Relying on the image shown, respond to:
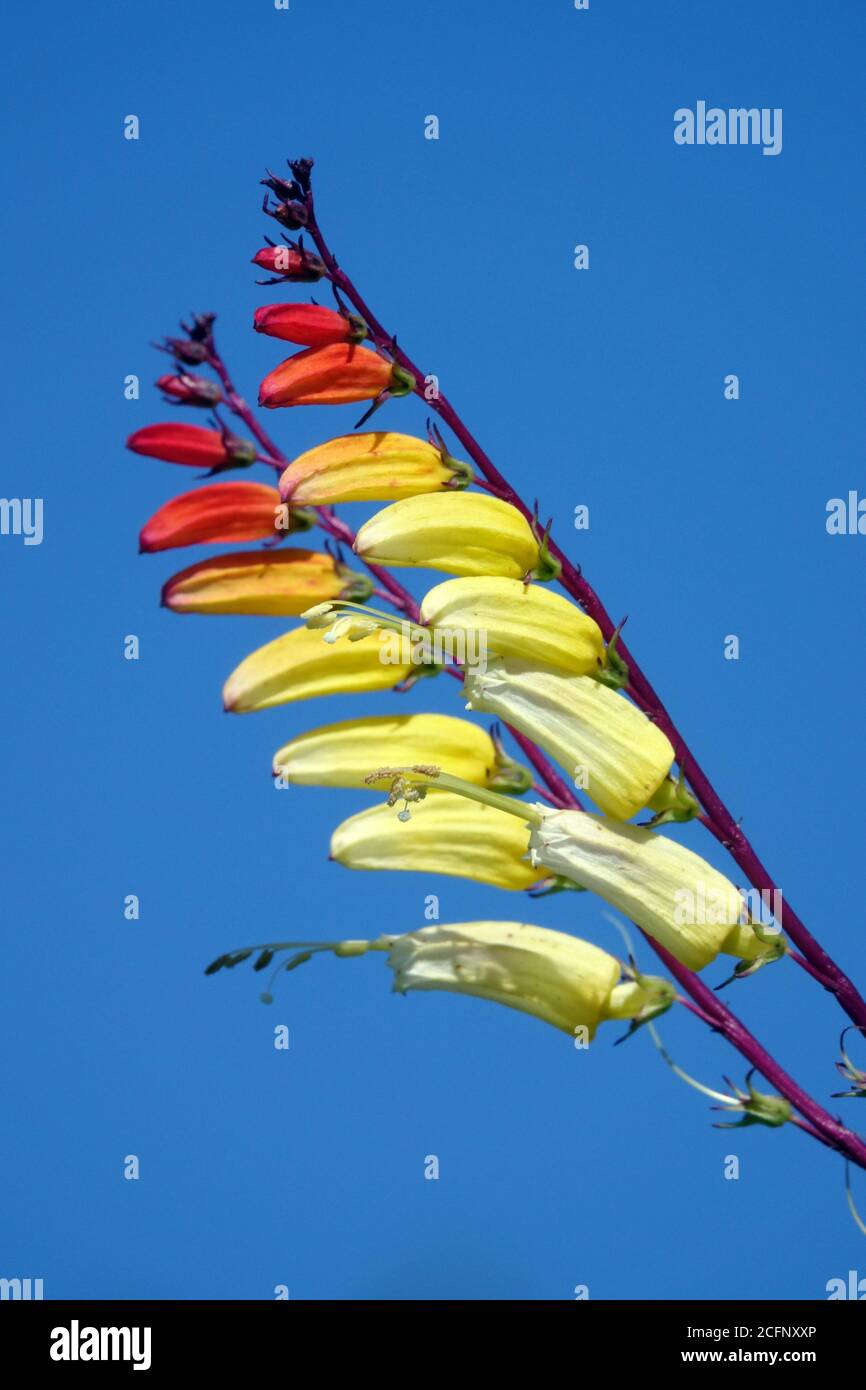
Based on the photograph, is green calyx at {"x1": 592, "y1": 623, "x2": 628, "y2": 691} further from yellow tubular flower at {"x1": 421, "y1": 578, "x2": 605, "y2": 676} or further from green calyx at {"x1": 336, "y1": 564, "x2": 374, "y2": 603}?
green calyx at {"x1": 336, "y1": 564, "x2": 374, "y2": 603}

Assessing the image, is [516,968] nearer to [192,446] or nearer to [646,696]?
[646,696]

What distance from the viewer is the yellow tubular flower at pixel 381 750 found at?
819 millimetres

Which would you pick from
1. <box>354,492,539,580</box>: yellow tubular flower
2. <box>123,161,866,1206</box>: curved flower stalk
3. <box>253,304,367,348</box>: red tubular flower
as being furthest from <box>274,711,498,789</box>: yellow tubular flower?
<box>253,304,367,348</box>: red tubular flower

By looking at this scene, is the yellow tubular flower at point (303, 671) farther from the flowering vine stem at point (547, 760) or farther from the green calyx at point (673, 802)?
the green calyx at point (673, 802)

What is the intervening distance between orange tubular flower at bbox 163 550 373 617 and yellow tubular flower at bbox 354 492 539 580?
0.05 m

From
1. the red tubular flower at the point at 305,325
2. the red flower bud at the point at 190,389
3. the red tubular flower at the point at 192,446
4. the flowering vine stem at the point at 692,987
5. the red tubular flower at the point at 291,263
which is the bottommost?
the flowering vine stem at the point at 692,987

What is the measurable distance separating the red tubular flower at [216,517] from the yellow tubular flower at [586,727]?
5.8 inches

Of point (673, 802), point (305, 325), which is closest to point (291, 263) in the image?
point (305, 325)

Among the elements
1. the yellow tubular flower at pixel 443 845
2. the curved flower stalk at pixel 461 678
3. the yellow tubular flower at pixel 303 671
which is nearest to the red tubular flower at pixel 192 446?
the curved flower stalk at pixel 461 678
